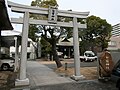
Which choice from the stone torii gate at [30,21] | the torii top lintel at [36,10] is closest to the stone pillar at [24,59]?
the stone torii gate at [30,21]

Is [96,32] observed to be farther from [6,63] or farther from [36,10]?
[36,10]

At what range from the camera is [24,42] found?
40.8ft

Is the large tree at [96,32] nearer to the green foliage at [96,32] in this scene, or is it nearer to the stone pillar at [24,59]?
the green foliage at [96,32]

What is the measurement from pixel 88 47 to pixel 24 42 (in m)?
36.7

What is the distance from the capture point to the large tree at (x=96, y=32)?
43156 mm

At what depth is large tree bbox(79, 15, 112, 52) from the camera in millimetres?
43156

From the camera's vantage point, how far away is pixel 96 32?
43750 millimetres

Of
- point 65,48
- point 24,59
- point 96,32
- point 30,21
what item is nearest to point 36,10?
point 30,21

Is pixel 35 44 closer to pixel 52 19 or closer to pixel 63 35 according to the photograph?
pixel 63 35

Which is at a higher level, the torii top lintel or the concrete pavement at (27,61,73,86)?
the torii top lintel

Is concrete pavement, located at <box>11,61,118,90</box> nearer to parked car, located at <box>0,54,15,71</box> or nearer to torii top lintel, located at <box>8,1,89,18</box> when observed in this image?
torii top lintel, located at <box>8,1,89,18</box>

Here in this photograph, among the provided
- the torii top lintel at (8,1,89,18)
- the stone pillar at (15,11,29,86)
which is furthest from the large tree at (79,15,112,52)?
the stone pillar at (15,11,29,86)

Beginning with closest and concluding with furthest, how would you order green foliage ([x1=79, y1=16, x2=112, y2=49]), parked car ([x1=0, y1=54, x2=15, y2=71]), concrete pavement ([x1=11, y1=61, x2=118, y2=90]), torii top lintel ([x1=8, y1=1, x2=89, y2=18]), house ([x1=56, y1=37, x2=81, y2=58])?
concrete pavement ([x1=11, y1=61, x2=118, y2=90]) < torii top lintel ([x1=8, y1=1, x2=89, y2=18]) < parked car ([x1=0, y1=54, x2=15, y2=71]) < green foliage ([x1=79, y1=16, x2=112, y2=49]) < house ([x1=56, y1=37, x2=81, y2=58])

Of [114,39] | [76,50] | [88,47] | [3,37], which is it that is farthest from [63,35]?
[114,39]
